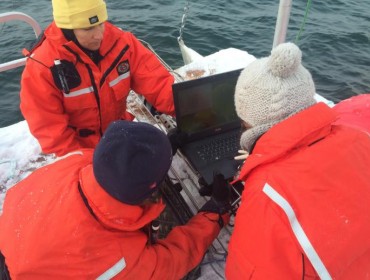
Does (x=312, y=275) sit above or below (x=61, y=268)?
above

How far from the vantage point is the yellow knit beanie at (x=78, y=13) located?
75.2 inches

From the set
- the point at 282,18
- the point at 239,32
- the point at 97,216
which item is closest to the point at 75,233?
the point at 97,216

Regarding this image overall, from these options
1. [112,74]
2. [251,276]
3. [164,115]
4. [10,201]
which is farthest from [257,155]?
[164,115]

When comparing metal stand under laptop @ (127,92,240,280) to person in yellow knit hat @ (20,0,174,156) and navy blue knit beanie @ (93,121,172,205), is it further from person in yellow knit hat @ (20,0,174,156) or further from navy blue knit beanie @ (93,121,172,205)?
navy blue knit beanie @ (93,121,172,205)

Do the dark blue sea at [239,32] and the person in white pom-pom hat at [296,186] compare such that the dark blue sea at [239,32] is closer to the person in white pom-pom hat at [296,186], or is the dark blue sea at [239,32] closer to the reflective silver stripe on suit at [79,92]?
the reflective silver stripe on suit at [79,92]

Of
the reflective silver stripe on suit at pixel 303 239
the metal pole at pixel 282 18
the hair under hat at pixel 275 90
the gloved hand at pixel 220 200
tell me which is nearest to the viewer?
the reflective silver stripe on suit at pixel 303 239

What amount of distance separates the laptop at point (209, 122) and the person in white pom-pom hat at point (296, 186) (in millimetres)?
702

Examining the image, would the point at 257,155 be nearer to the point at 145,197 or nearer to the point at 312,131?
the point at 312,131

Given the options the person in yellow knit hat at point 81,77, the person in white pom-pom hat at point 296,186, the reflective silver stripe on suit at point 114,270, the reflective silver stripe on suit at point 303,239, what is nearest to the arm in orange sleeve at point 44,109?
the person in yellow knit hat at point 81,77

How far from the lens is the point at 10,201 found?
59.3 inches

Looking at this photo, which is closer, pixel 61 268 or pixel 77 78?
pixel 61 268

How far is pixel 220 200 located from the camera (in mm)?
1877

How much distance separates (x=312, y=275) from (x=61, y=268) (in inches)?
35.6

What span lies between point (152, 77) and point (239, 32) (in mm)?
4914
